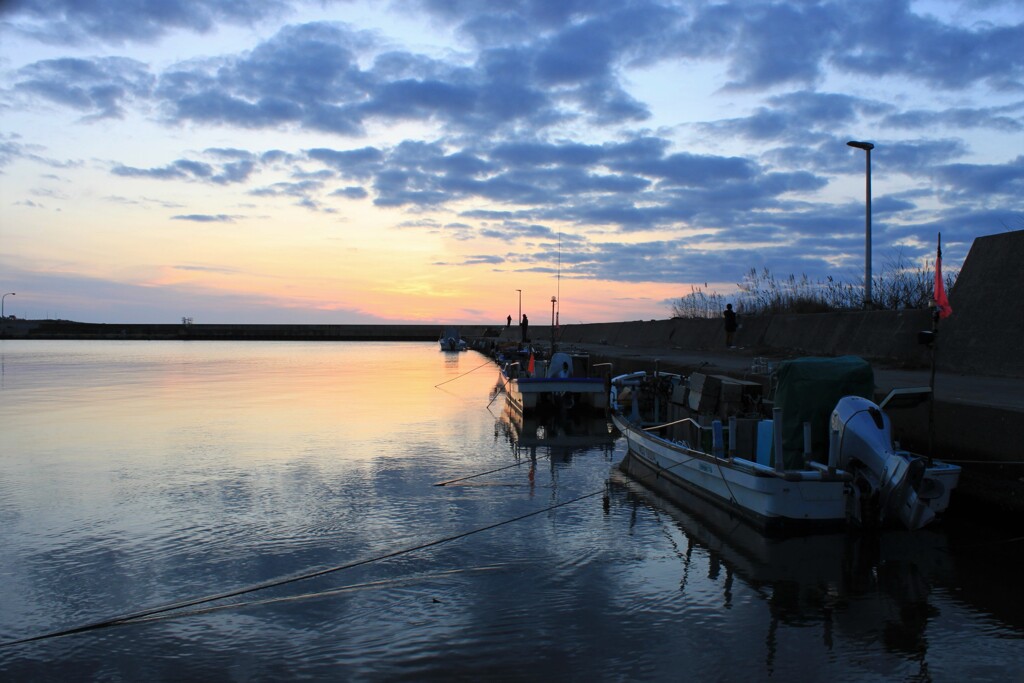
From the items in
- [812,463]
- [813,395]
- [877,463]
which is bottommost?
[812,463]

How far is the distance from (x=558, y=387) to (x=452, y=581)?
15.0 metres

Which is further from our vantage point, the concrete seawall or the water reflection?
the concrete seawall

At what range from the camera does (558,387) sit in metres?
22.9

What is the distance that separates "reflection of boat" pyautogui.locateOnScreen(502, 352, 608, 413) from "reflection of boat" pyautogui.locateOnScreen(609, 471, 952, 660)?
12028 millimetres

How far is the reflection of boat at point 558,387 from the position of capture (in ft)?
75.3

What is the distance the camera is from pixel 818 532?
965 cm

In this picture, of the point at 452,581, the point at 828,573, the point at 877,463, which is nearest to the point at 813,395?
the point at 877,463

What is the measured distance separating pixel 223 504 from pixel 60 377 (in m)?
31.8

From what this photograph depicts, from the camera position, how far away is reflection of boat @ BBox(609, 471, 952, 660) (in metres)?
7.04

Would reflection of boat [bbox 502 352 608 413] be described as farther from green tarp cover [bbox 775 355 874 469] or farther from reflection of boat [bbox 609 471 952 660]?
green tarp cover [bbox 775 355 874 469]

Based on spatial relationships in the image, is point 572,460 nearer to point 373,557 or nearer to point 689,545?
point 689,545

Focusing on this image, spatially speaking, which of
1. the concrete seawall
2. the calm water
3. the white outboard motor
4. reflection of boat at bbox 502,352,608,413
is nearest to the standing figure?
the concrete seawall

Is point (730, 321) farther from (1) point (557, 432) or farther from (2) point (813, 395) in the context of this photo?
(2) point (813, 395)

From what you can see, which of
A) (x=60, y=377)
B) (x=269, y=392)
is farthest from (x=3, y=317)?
(x=269, y=392)
